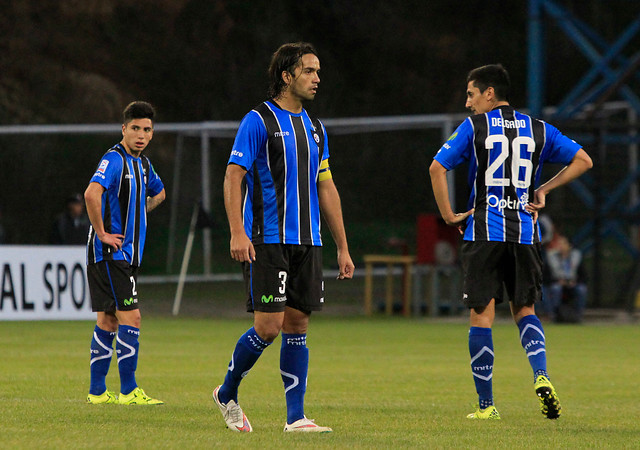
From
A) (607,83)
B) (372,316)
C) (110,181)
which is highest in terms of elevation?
(607,83)

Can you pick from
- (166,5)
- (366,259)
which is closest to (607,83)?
(366,259)

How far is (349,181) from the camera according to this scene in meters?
25.0

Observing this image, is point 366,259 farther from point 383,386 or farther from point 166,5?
point 166,5

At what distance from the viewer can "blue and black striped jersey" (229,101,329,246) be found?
689 cm

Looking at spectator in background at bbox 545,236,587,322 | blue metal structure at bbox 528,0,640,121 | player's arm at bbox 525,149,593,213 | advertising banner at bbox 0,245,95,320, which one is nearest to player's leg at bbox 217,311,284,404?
player's arm at bbox 525,149,593,213

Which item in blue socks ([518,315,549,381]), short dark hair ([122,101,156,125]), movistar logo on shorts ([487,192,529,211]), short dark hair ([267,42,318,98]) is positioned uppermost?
short dark hair ([267,42,318,98])

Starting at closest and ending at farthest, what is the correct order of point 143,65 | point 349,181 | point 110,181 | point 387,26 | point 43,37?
point 110,181 → point 349,181 → point 43,37 → point 143,65 → point 387,26

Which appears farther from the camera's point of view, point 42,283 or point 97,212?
point 42,283

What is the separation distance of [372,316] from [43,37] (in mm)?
14034

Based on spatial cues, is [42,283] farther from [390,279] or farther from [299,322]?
[299,322]

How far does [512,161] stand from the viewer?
25.8 ft

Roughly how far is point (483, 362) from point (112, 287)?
249cm

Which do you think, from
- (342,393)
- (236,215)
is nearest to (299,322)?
(236,215)

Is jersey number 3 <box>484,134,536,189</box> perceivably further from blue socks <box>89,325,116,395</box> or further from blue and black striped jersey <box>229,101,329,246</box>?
blue socks <box>89,325,116,395</box>
